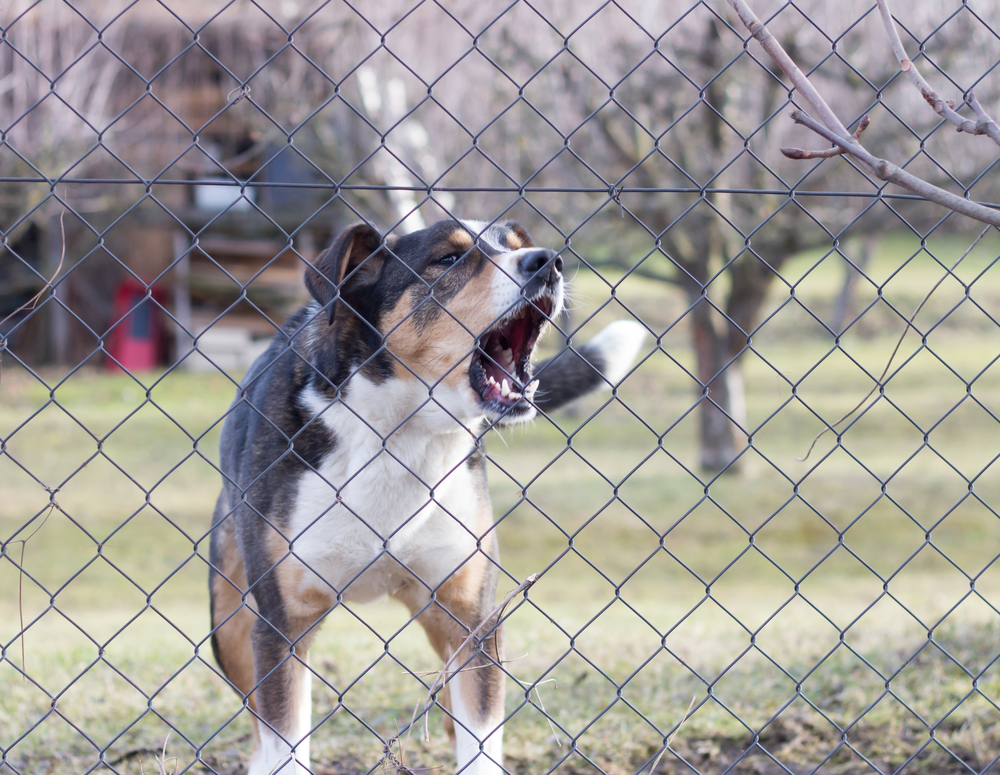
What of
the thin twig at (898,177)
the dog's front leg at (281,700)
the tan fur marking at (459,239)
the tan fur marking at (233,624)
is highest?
the tan fur marking at (459,239)

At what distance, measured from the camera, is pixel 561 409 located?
3.63m

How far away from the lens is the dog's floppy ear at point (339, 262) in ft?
7.88

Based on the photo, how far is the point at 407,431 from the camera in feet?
9.07

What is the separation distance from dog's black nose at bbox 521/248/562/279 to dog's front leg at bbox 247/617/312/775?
3.95 ft

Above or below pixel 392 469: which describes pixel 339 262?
above

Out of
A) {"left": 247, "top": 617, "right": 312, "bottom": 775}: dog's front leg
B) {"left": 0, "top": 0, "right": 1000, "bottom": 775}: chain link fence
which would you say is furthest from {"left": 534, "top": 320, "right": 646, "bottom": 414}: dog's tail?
{"left": 247, "top": 617, "right": 312, "bottom": 775}: dog's front leg

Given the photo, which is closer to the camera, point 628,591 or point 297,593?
point 297,593

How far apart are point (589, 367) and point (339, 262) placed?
1.34 metres

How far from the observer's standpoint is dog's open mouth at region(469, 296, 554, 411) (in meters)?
2.64

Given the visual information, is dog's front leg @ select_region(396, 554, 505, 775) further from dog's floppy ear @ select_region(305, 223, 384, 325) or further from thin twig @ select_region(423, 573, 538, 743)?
dog's floppy ear @ select_region(305, 223, 384, 325)

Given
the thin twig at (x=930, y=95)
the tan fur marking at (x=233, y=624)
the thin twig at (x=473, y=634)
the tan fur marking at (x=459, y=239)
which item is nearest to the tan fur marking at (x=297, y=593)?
the thin twig at (x=473, y=634)

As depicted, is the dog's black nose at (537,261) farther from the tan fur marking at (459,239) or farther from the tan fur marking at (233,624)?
the tan fur marking at (233,624)

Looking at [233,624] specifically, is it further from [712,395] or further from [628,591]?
[712,395]

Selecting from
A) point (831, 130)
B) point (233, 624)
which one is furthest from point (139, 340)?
point (831, 130)
